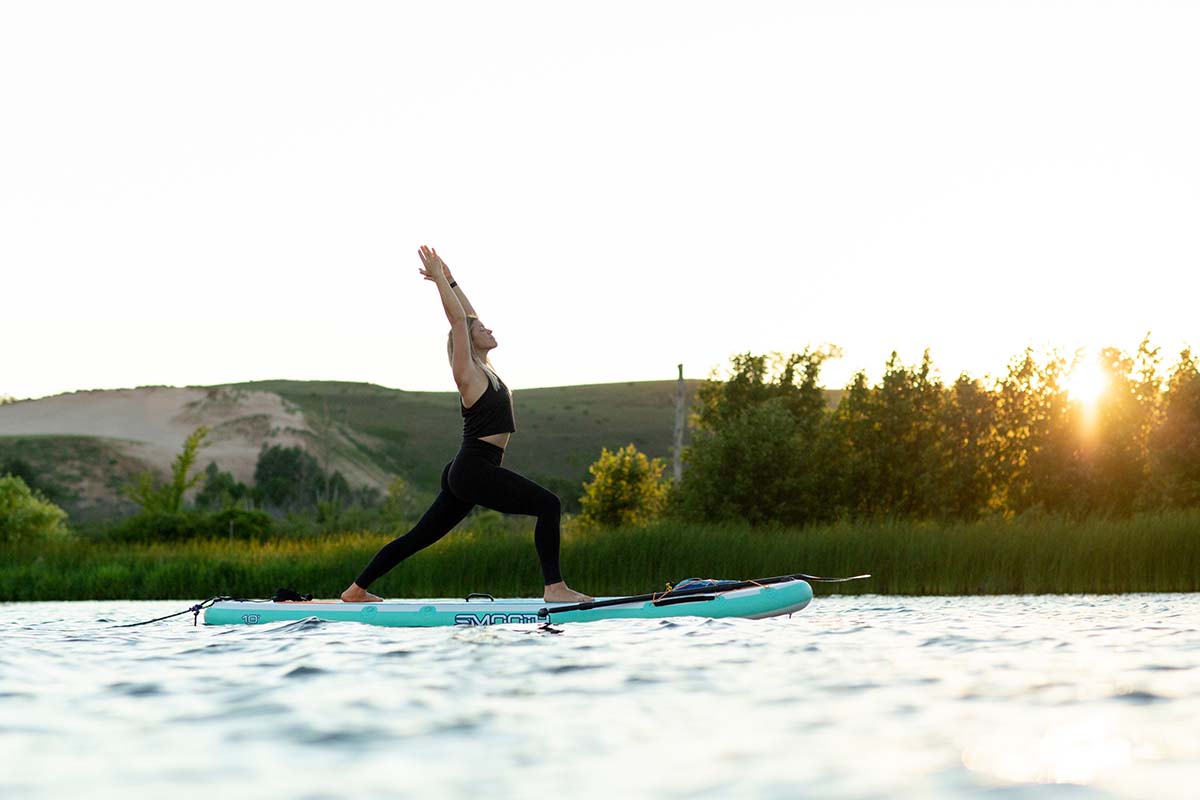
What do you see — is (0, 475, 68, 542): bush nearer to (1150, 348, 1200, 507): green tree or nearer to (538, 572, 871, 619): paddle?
(538, 572, 871, 619): paddle

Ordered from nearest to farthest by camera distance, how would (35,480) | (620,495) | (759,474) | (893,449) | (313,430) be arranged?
(759,474) < (893,449) < (620,495) < (35,480) < (313,430)

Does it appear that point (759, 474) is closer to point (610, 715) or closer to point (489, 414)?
point (489, 414)

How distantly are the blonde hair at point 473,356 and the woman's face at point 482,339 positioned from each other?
0.02m

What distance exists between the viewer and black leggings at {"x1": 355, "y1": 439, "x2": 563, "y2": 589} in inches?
360

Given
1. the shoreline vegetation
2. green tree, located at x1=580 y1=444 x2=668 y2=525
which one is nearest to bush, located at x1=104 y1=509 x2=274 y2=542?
the shoreline vegetation

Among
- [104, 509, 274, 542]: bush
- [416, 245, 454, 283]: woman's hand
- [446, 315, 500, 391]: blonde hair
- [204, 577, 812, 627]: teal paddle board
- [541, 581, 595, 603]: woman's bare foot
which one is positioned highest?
[416, 245, 454, 283]: woman's hand

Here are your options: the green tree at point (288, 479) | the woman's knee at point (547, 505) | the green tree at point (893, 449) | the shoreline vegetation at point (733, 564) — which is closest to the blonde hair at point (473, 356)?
the woman's knee at point (547, 505)

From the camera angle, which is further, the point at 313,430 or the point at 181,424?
the point at 181,424

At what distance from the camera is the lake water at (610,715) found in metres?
3.40

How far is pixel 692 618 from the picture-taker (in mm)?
9000

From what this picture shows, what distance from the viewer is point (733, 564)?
1748 centimetres

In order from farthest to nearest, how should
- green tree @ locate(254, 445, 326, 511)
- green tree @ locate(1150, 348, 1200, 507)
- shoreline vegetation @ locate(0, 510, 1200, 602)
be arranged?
1. green tree @ locate(254, 445, 326, 511)
2. green tree @ locate(1150, 348, 1200, 507)
3. shoreline vegetation @ locate(0, 510, 1200, 602)

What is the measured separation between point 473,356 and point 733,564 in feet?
29.2

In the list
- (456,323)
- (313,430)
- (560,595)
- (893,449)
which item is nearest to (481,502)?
(560,595)
